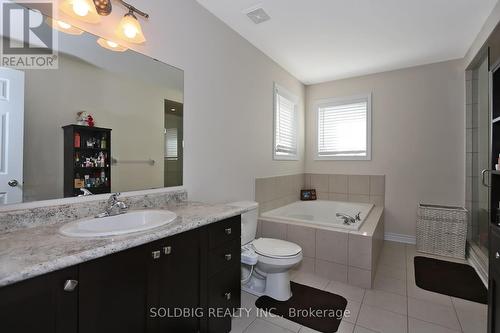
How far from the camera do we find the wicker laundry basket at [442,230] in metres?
2.91

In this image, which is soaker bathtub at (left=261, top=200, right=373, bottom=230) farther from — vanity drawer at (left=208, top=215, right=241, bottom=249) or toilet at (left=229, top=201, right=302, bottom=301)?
vanity drawer at (left=208, top=215, right=241, bottom=249)

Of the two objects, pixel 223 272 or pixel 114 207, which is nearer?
pixel 114 207

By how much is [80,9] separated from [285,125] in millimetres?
2707

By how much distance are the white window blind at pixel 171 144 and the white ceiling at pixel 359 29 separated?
1165mm

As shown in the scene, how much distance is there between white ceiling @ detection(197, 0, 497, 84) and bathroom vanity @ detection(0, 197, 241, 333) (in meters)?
1.84

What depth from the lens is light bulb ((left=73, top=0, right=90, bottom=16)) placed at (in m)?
1.27

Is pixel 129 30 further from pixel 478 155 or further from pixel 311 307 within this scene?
A: pixel 478 155

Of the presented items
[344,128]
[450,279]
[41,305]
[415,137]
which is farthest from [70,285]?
[415,137]

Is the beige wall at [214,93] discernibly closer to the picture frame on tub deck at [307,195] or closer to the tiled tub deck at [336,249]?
the tiled tub deck at [336,249]

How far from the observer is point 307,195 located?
3.95 metres

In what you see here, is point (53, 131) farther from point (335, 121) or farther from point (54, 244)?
point (335, 121)

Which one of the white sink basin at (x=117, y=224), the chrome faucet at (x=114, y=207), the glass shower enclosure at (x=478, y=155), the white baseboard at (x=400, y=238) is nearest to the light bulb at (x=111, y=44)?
the chrome faucet at (x=114, y=207)

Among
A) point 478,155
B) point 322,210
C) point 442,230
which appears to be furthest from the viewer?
point 322,210

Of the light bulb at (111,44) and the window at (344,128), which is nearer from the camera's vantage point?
the light bulb at (111,44)
